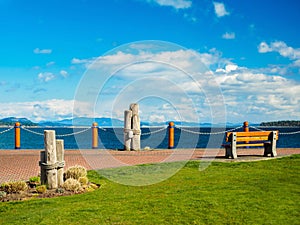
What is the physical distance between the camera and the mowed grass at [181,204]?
6.14 meters

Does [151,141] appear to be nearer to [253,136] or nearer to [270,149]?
[253,136]

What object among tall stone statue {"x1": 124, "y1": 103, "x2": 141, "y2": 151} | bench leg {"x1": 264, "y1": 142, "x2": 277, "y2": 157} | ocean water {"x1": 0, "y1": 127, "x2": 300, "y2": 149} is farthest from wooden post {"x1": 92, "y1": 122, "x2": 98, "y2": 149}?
bench leg {"x1": 264, "y1": 142, "x2": 277, "y2": 157}

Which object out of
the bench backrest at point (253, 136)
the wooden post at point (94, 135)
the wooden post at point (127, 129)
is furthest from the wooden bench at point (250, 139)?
the wooden post at point (94, 135)

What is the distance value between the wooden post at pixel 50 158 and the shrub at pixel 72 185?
Answer: 0.31 m

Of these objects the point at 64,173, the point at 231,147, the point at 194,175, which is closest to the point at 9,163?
the point at 64,173

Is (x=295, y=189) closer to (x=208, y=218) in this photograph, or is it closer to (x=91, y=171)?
(x=208, y=218)

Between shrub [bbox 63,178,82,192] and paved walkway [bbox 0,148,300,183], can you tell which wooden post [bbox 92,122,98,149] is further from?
shrub [bbox 63,178,82,192]

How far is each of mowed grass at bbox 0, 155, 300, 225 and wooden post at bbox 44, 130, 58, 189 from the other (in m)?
1.07

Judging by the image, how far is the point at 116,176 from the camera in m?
10.3

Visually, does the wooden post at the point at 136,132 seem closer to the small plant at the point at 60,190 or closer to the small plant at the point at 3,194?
the small plant at the point at 60,190

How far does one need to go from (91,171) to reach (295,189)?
5848 millimetres

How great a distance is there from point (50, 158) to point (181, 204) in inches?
140

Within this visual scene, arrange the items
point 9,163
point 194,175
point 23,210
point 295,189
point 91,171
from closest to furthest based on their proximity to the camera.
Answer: point 23,210
point 295,189
point 194,175
point 91,171
point 9,163

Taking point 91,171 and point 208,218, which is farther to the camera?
point 91,171
